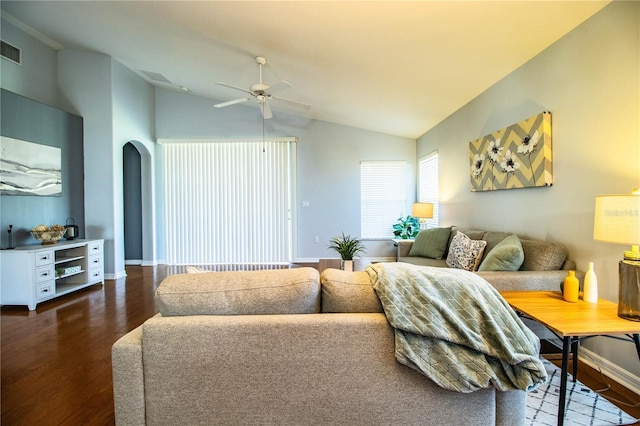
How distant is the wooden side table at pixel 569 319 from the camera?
4.63 feet

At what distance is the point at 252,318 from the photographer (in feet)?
4.09

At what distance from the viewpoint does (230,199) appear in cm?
592

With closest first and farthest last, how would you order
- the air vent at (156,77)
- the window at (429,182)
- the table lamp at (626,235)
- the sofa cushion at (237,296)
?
the sofa cushion at (237,296)
the table lamp at (626,235)
the window at (429,182)
the air vent at (156,77)

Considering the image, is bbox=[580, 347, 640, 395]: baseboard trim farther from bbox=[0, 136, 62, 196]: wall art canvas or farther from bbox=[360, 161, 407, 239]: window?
Result: bbox=[0, 136, 62, 196]: wall art canvas

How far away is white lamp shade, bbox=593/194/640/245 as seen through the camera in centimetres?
151

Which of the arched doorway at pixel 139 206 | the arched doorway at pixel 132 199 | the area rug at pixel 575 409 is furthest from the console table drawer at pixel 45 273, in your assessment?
the area rug at pixel 575 409

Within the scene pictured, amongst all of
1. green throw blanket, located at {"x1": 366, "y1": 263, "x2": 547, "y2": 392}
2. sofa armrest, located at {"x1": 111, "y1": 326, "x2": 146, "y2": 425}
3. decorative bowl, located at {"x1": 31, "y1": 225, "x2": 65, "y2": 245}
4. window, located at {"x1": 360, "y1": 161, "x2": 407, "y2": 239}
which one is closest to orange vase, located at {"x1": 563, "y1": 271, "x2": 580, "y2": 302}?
green throw blanket, located at {"x1": 366, "y1": 263, "x2": 547, "y2": 392}

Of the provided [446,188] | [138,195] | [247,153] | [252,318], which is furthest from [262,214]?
[252,318]

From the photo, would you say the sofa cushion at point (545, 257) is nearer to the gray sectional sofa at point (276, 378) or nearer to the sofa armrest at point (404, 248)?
the gray sectional sofa at point (276, 378)

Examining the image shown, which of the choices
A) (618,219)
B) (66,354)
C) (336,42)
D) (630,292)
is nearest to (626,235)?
(618,219)

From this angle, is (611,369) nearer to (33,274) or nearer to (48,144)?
(33,274)

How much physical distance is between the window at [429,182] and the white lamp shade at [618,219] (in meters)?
3.19

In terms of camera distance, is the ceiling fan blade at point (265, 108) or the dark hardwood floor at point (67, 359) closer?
the dark hardwood floor at point (67, 359)

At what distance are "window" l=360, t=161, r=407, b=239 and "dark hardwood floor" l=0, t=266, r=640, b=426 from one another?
12.7 feet
